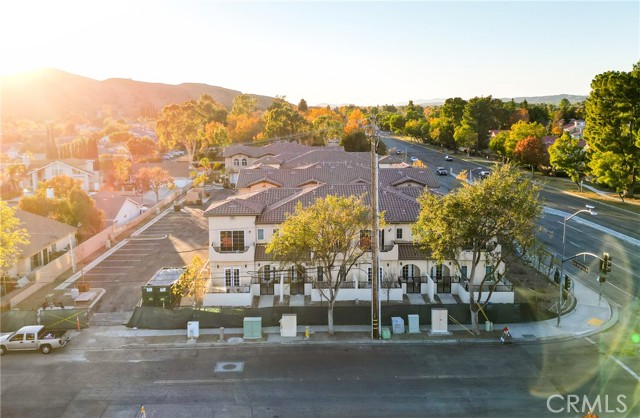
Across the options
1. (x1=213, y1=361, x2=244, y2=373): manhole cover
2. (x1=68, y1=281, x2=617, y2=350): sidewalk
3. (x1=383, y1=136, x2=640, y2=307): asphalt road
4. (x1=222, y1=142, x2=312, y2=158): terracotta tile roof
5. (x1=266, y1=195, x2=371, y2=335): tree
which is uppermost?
(x1=222, y1=142, x2=312, y2=158): terracotta tile roof

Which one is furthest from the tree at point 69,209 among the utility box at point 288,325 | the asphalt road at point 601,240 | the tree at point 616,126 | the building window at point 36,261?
the tree at point 616,126

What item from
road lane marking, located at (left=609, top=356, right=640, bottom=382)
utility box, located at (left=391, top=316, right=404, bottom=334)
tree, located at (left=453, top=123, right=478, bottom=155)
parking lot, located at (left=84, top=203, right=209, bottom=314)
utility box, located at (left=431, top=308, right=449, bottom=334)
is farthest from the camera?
tree, located at (left=453, top=123, right=478, bottom=155)

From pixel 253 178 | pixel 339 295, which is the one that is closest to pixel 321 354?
pixel 339 295

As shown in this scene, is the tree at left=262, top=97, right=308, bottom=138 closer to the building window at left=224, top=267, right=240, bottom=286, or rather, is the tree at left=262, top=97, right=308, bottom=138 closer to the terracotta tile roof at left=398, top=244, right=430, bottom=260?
the building window at left=224, top=267, right=240, bottom=286

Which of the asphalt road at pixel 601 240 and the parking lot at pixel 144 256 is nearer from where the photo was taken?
the parking lot at pixel 144 256

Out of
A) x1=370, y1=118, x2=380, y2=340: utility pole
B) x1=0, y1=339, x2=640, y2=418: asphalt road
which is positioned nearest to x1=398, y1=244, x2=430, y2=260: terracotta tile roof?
x1=370, y1=118, x2=380, y2=340: utility pole

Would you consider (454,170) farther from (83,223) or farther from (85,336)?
(85,336)

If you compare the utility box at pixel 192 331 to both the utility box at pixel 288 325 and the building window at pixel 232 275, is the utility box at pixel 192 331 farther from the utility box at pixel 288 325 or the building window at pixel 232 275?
the building window at pixel 232 275
